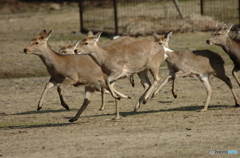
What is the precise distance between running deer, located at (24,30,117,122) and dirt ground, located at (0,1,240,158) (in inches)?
24.5

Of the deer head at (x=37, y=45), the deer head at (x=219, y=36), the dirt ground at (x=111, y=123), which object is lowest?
the dirt ground at (x=111, y=123)

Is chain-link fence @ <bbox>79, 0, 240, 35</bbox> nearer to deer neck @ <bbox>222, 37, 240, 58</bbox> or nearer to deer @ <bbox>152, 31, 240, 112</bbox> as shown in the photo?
deer neck @ <bbox>222, 37, 240, 58</bbox>

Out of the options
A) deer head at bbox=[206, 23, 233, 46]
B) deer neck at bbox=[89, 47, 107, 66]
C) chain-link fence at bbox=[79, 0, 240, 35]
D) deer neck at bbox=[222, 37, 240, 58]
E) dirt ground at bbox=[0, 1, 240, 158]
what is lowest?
chain-link fence at bbox=[79, 0, 240, 35]

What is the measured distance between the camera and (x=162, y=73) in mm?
14805

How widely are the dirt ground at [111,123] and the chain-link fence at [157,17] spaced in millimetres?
5875

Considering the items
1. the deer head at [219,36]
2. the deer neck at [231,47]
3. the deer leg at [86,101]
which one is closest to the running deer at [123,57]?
the deer leg at [86,101]

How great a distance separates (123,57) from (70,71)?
3.34 feet

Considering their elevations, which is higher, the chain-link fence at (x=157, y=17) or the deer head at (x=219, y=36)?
the deer head at (x=219, y=36)

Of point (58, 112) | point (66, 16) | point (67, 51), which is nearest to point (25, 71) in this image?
point (67, 51)

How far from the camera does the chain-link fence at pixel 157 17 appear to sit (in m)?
20.7

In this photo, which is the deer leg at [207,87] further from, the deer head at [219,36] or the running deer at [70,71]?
the running deer at [70,71]

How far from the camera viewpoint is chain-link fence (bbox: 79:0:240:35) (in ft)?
67.9

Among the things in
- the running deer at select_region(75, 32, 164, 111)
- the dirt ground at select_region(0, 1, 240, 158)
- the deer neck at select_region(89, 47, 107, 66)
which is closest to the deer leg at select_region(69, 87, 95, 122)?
the dirt ground at select_region(0, 1, 240, 158)

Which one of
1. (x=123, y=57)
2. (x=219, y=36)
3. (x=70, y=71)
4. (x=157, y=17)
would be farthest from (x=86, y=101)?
(x=157, y=17)
